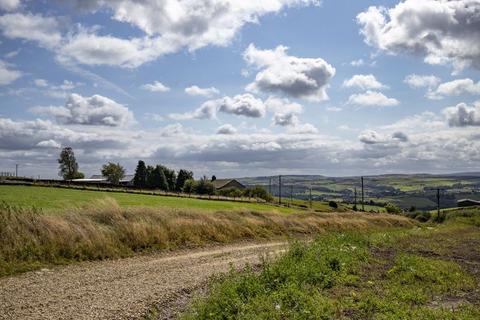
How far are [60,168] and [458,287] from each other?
466ft

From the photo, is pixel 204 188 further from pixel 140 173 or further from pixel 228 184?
pixel 140 173

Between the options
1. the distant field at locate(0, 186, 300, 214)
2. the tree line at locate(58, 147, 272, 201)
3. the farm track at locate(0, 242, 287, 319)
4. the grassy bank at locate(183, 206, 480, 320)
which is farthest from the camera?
the tree line at locate(58, 147, 272, 201)

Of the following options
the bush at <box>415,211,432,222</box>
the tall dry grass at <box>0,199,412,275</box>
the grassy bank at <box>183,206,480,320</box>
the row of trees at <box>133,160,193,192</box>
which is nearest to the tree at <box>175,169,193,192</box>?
the row of trees at <box>133,160,193,192</box>

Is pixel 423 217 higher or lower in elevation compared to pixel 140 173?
lower

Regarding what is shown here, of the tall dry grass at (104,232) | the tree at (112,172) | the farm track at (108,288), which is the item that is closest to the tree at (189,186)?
the tree at (112,172)

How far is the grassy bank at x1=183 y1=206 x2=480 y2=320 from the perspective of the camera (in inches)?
376

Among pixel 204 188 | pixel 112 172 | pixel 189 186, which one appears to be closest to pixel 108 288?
pixel 204 188

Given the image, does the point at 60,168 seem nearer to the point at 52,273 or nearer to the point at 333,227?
the point at 333,227

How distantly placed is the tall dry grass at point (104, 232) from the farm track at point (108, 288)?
36.4 inches

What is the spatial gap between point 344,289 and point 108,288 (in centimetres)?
604

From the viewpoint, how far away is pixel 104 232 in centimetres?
1869

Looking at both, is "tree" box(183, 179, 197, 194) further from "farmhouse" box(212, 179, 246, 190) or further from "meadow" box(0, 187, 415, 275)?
"meadow" box(0, 187, 415, 275)

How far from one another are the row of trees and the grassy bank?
107m

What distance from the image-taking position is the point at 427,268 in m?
14.8
